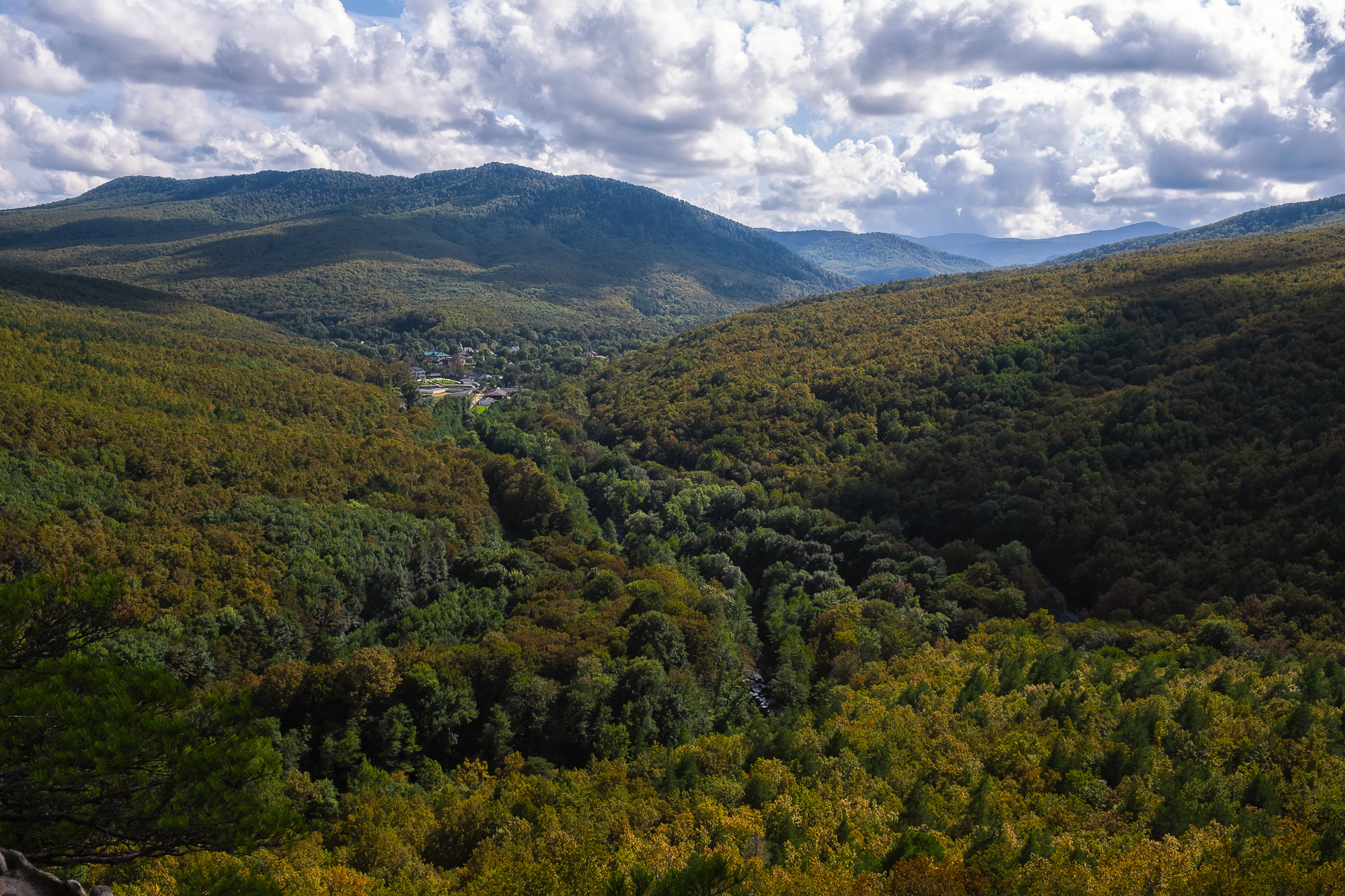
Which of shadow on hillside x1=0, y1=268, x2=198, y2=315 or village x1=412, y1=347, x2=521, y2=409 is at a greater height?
shadow on hillside x1=0, y1=268, x2=198, y2=315

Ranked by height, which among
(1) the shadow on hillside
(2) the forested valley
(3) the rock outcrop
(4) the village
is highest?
(1) the shadow on hillside

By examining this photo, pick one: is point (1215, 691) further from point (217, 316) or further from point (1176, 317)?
point (217, 316)

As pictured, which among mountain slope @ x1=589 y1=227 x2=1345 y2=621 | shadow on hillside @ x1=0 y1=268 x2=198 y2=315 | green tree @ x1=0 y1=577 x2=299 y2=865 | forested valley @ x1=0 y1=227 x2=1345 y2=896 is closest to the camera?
green tree @ x1=0 y1=577 x2=299 y2=865

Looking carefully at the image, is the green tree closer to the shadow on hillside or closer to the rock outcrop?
the rock outcrop

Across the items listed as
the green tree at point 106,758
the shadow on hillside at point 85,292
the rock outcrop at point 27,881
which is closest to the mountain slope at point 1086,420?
the green tree at point 106,758

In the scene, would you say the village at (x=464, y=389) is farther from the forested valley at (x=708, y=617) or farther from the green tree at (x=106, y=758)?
the green tree at (x=106, y=758)

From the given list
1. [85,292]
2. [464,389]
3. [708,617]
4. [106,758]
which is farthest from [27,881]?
[85,292]

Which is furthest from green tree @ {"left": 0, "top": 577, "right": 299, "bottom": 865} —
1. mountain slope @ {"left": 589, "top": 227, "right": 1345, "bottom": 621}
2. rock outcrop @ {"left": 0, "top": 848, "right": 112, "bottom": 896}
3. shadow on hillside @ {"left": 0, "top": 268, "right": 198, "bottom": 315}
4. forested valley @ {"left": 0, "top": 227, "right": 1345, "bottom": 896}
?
shadow on hillside @ {"left": 0, "top": 268, "right": 198, "bottom": 315}
